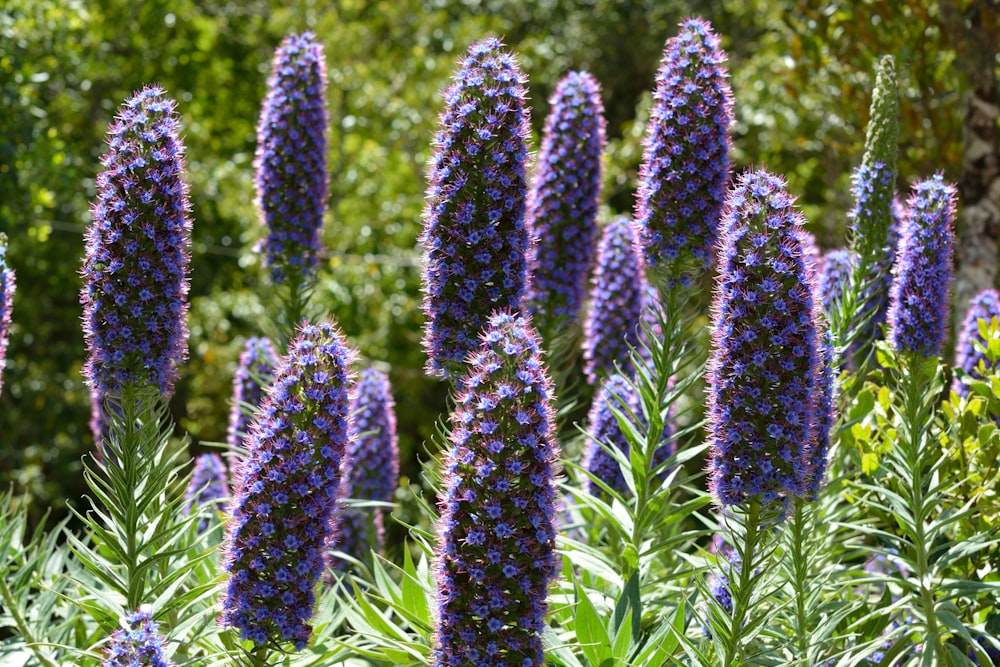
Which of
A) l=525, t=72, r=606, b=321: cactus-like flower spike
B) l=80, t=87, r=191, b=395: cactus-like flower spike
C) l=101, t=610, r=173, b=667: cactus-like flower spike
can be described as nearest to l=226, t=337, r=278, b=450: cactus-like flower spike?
l=525, t=72, r=606, b=321: cactus-like flower spike

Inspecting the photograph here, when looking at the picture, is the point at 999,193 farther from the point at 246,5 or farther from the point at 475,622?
the point at 246,5

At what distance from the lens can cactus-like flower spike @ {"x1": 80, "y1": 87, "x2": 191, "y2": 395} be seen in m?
4.21

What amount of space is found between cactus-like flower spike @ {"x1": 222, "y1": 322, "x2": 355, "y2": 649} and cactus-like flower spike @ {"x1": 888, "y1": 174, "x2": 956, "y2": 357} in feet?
8.30

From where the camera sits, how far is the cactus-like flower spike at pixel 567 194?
5.66 meters

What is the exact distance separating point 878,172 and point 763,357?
6.20 feet

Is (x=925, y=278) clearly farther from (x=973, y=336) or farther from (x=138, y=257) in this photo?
(x=138, y=257)

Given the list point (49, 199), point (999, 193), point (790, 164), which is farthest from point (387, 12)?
point (999, 193)

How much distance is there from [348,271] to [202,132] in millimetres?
4637

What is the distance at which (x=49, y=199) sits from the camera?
31.8 feet

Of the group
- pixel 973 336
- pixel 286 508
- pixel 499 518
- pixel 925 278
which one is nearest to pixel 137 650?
pixel 286 508

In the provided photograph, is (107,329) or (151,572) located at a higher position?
(107,329)

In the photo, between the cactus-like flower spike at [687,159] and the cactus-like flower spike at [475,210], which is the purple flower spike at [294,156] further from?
the cactus-like flower spike at [687,159]

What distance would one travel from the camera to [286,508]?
377cm

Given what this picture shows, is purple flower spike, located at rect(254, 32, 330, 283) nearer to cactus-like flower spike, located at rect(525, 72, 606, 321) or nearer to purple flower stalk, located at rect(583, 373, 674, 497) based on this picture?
cactus-like flower spike, located at rect(525, 72, 606, 321)
